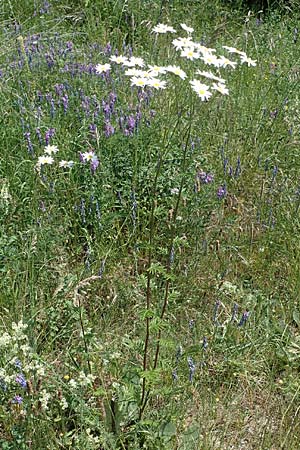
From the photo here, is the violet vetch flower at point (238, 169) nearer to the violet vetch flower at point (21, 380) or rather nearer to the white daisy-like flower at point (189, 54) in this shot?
the white daisy-like flower at point (189, 54)

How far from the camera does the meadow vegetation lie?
1.88m

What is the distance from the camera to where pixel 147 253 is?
2.69 m

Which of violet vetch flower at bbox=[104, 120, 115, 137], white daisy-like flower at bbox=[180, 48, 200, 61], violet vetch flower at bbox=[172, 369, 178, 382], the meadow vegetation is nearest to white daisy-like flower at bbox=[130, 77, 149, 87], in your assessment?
the meadow vegetation

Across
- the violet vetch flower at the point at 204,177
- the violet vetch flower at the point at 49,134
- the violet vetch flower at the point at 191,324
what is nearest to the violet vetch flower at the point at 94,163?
the violet vetch flower at the point at 49,134

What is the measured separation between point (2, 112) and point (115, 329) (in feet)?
4.62

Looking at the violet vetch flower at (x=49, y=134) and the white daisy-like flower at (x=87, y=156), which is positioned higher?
the white daisy-like flower at (x=87, y=156)

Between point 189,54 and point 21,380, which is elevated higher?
point 189,54

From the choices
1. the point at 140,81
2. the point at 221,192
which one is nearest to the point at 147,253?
the point at 221,192

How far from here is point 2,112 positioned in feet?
10.2

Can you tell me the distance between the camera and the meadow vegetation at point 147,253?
6.16 feet

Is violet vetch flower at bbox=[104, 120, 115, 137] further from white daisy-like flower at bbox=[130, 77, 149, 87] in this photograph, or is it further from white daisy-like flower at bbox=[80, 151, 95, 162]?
white daisy-like flower at bbox=[130, 77, 149, 87]

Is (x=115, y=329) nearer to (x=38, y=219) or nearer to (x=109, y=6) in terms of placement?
(x=38, y=219)

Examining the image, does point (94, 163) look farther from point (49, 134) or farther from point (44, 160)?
point (49, 134)

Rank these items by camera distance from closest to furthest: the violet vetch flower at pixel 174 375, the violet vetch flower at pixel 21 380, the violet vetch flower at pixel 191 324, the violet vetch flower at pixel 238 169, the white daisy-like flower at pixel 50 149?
the violet vetch flower at pixel 21 380 < the violet vetch flower at pixel 174 375 < the violet vetch flower at pixel 191 324 < the white daisy-like flower at pixel 50 149 < the violet vetch flower at pixel 238 169
